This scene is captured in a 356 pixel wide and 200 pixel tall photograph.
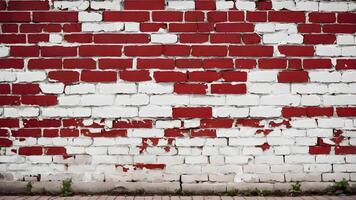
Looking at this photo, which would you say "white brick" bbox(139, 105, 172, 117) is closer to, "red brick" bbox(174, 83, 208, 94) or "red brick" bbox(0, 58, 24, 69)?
"red brick" bbox(174, 83, 208, 94)

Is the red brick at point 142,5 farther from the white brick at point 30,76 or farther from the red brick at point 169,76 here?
the white brick at point 30,76

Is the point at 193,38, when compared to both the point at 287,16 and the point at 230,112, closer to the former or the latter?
the point at 230,112

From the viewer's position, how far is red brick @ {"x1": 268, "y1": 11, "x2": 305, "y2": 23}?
3084 millimetres

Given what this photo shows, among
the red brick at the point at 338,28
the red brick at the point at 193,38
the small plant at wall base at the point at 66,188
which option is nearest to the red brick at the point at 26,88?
the small plant at wall base at the point at 66,188

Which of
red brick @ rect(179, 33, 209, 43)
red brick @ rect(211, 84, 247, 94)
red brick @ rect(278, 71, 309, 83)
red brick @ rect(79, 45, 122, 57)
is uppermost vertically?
red brick @ rect(179, 33, 209, 43)

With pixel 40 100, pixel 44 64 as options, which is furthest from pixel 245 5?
pixel 40 100

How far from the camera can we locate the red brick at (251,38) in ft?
10.1

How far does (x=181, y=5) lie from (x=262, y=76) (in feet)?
3.24

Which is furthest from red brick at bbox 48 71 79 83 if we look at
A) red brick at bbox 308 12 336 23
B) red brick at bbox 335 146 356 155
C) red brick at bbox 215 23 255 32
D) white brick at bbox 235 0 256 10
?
red brick at bbox 335 146 356 155

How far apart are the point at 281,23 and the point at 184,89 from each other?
108 centimetres

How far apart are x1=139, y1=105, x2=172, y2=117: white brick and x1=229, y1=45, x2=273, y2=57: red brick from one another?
2.55ft

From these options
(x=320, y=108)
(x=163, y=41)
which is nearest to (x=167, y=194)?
(x=163, y=41)

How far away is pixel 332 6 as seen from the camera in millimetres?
3094

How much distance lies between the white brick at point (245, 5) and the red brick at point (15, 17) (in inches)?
74.9
